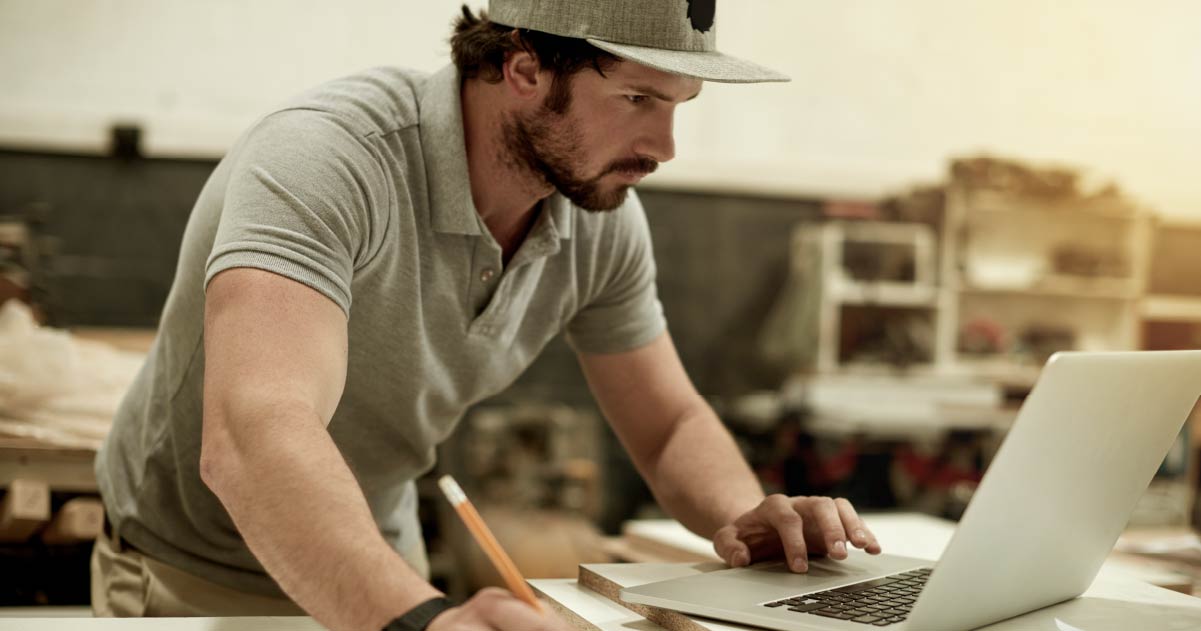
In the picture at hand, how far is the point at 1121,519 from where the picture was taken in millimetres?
1061

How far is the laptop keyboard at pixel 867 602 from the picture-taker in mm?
878

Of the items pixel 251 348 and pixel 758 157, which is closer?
pixel 251 348

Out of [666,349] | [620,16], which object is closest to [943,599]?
[620,16]

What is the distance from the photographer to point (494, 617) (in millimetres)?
757

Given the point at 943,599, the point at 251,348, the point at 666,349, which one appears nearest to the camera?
the point at 943,599

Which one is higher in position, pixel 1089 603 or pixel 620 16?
pixel 620 16

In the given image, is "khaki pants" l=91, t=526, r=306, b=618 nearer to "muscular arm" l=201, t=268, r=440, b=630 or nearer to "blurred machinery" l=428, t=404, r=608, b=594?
"muscular arm" l=201, t=268, r=440, b=630

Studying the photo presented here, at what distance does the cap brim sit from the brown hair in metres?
0.04

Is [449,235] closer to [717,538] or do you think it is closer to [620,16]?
[620,16]

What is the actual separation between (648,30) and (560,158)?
0.20 m

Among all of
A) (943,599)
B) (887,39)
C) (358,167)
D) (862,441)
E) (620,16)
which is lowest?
(862,441)

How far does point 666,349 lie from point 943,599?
0.86 metres

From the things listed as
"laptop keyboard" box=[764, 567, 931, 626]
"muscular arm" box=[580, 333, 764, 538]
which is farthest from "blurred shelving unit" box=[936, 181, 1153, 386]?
"laptop keyboard" box=[764, 567, 931, 626]

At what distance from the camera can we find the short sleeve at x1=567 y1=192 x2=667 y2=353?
1.56 metres
